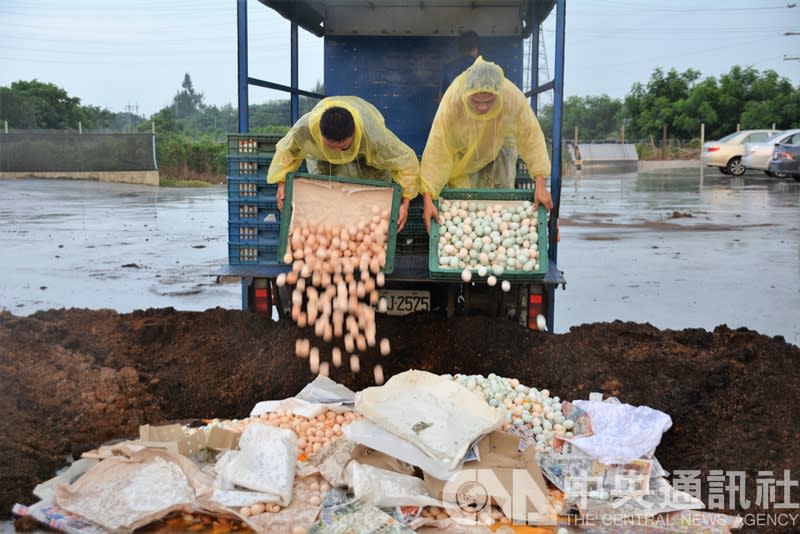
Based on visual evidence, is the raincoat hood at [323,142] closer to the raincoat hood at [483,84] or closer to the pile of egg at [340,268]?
the pile of egg at [340,268]

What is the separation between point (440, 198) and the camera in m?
5.23

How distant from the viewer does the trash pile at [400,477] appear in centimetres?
347

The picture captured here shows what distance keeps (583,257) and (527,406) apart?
6536 mm

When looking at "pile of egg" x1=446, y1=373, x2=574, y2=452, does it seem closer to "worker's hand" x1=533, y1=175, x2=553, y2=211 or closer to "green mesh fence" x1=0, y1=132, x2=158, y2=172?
"worker's hand" x1=533, y1=175, x2=553, y2=211

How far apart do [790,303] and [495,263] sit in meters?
4.58

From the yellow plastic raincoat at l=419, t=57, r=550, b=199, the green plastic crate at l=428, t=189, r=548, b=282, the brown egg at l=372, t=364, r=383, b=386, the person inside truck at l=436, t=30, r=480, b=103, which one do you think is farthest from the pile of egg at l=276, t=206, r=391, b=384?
the person inside truck at l=436, t=30, r=480, b=103

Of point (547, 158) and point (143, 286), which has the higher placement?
point (547, 158)

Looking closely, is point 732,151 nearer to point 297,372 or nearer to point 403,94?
point 403,94

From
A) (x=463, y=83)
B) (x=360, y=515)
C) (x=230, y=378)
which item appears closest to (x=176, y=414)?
(x=230, y=378)

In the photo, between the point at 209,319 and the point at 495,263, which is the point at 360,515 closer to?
the point at 495,263

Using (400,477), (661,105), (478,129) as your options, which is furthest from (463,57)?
(661,105)

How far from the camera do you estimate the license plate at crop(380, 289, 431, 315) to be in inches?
220

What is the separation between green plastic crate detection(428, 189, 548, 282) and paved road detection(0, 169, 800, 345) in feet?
6.50

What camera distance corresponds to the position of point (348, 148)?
5047 mm
